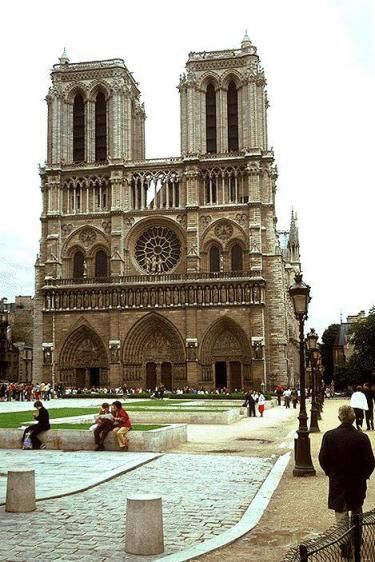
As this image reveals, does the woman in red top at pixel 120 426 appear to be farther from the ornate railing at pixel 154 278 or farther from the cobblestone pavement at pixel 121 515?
the ornate railing at pixel 154 278

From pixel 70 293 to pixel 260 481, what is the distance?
52.1 m

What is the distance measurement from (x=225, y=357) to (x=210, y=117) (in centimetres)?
2141

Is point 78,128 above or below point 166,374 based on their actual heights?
above

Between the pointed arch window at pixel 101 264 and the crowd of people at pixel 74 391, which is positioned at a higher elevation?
the pointed arch window at pixel 101 264

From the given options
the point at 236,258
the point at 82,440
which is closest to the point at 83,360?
the point at 236,258

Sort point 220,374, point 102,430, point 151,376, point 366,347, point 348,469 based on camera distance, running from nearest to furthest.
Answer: point 348,469, point 102,430, point 220,374, point 151,376, point 366,347

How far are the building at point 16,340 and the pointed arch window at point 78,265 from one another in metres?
18.7

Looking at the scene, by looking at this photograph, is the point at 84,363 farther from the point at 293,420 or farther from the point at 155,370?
the point at 293,420

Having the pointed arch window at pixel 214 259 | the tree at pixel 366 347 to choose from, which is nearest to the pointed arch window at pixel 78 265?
the pointed arch window at pixel 214 259

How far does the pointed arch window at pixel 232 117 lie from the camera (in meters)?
66.2

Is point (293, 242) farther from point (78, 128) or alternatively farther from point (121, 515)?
point (121, 515)

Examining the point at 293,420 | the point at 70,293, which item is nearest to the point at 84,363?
the point at 70,293

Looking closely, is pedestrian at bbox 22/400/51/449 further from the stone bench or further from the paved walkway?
the paved walkway

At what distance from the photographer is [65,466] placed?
15.6m
